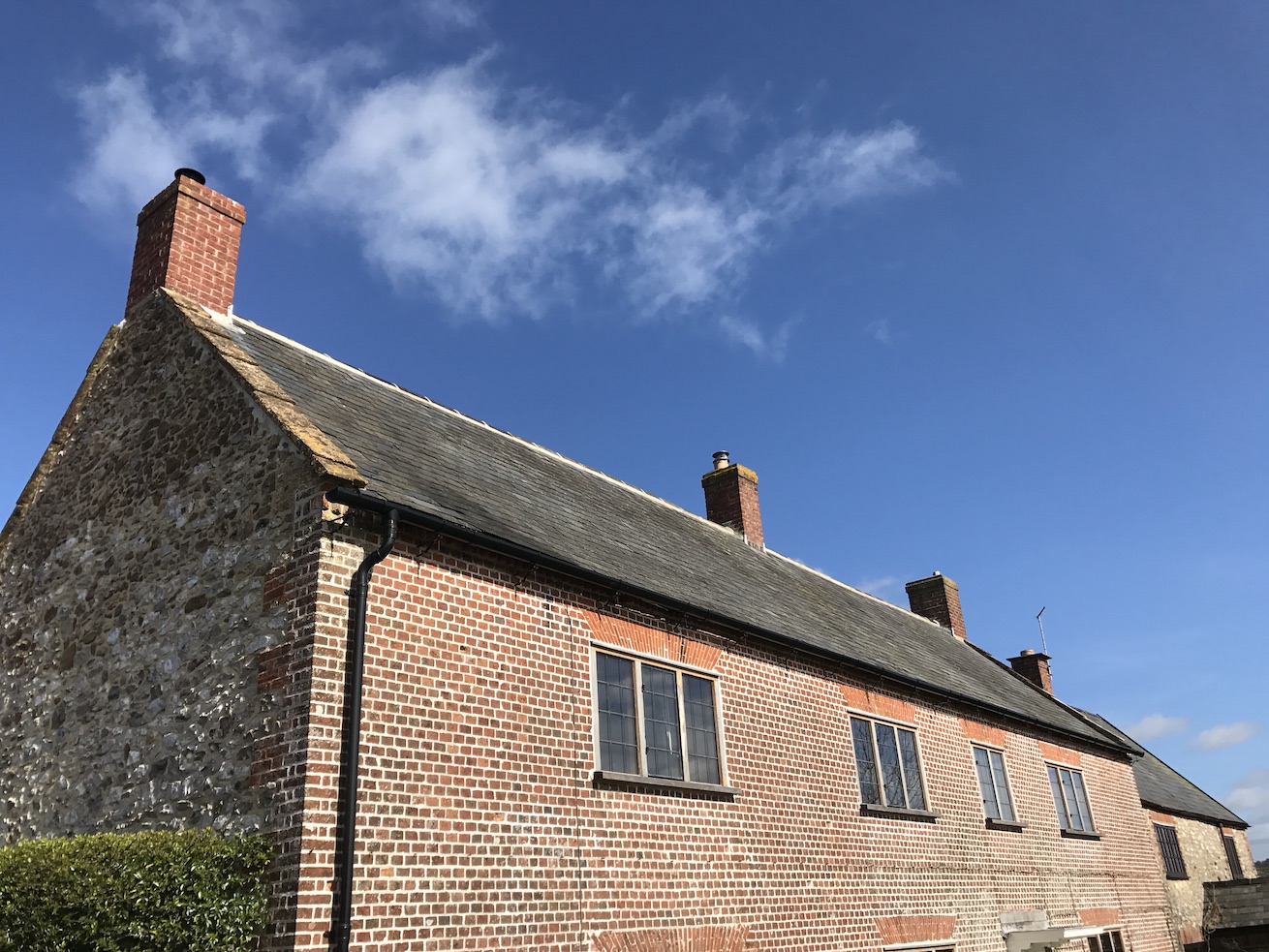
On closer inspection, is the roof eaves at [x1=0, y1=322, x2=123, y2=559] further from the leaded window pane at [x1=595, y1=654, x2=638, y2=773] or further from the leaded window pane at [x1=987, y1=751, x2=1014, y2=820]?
the leaded window pane at [x1=987, y1=751, x2=1014, y2=820]

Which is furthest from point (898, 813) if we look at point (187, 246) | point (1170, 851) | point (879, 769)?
point (1170, 851)

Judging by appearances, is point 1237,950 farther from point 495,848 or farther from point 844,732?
point 495,848

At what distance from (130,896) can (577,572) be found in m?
4.94

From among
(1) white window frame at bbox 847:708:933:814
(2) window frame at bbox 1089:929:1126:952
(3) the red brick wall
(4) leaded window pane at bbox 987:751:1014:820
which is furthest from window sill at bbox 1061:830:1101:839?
(1) white window frame at bbox 847:708:933:814

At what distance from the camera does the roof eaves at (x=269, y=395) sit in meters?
8.62

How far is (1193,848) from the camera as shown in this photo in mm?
29391

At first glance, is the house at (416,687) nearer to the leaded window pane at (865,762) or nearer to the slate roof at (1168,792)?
the leaded window pane at (865,762)

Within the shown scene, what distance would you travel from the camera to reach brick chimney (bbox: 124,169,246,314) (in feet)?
39.6

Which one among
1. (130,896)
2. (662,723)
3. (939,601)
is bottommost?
(130,896)

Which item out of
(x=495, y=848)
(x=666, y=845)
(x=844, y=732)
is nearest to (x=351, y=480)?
(x=495, y=848)

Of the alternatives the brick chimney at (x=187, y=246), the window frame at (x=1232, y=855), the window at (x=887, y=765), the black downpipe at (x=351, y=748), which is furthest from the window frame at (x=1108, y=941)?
the brick chimney at (x=187, y=246)

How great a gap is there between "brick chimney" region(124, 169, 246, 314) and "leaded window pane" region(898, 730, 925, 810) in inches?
464

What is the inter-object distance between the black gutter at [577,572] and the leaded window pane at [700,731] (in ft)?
2.99

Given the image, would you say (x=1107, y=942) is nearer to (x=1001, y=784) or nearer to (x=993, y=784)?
(x=1001, y=784)
